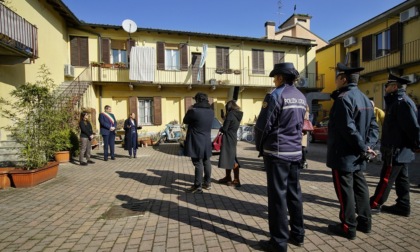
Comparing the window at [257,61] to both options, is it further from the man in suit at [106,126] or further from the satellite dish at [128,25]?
the man in suit at [106,126]

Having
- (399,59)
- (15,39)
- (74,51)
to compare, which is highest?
(74,51)

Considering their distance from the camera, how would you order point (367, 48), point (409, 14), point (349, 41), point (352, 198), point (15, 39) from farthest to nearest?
point (349, 41)
point (367, 48)
point (409, 14)
point (15, 39)
point (352, 198)

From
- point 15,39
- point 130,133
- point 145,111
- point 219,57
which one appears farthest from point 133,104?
point 15,39

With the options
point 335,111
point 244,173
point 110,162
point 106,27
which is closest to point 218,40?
point 106,27

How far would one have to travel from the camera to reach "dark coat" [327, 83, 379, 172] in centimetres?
310

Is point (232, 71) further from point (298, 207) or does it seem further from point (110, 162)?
point (298, 207)

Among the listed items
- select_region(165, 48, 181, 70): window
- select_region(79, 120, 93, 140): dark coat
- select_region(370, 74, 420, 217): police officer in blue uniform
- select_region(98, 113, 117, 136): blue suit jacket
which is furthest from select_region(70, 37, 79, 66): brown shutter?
select_region(370, 74, 420, 217): police officer in blue uniform

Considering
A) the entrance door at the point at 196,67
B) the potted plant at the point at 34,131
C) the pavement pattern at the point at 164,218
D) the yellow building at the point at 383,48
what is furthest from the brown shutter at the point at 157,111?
the yellow building at the point at 383,48

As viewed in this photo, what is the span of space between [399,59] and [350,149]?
635 inches

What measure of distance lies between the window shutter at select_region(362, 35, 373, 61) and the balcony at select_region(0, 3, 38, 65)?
62.2ft

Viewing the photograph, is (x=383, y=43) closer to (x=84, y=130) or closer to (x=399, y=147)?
(x=399, y=147)

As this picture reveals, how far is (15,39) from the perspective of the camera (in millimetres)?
8914

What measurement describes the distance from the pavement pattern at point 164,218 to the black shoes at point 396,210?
0.08 meters

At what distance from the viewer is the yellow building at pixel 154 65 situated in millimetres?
15461
